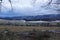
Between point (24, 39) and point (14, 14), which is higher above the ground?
point (14, 14)

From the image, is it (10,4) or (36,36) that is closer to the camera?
(36,36)

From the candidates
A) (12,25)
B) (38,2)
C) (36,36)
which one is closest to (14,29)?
(12,25)

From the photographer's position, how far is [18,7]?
1130 millimetres

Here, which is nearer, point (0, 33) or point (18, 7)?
point (0, 33)

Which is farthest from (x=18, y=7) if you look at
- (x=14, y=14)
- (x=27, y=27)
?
(x=27, y=27)

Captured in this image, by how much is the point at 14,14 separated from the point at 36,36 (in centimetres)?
25

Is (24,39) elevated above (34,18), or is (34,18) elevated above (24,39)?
(34,18)

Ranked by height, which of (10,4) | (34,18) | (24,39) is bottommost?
(24,39)

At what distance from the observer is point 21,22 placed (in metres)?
1.07

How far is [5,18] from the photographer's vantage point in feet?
3.62

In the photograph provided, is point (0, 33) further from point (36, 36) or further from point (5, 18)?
point (36, 36)

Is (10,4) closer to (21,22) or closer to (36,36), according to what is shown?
(21,22)

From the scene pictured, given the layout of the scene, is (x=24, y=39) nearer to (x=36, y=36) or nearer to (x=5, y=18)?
(x=36, y=36)

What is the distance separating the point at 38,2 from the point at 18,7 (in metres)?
0.16
